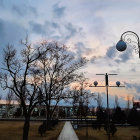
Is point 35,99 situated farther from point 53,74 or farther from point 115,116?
point 115,116

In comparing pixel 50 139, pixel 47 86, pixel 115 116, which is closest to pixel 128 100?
pixel 115 116

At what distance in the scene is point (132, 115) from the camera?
176ft

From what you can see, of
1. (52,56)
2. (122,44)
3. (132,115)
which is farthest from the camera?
(132,115)

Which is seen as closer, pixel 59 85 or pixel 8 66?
pixel 8 66

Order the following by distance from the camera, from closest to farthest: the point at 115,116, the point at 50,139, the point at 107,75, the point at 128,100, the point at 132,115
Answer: the point at 107,75 → the point at 50,139 → the point at 132,115 → the point at 115,116 → the point at 128,100

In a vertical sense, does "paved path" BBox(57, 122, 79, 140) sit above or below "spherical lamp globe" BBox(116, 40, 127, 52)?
below

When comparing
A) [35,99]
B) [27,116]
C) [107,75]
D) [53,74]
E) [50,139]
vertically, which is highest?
[53,74]

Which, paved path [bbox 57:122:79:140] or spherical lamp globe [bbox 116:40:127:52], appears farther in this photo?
paved path [bbox 57:122:79:140]

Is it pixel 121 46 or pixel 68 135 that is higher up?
pixel 121 46

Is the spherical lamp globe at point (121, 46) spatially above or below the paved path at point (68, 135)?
above

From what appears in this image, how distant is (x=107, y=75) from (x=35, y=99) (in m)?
7.44

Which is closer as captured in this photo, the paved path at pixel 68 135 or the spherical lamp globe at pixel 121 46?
the spherical lamp globe at pixel 121 46

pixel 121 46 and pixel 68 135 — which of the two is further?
pixel 68 135

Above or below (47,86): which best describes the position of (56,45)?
above
